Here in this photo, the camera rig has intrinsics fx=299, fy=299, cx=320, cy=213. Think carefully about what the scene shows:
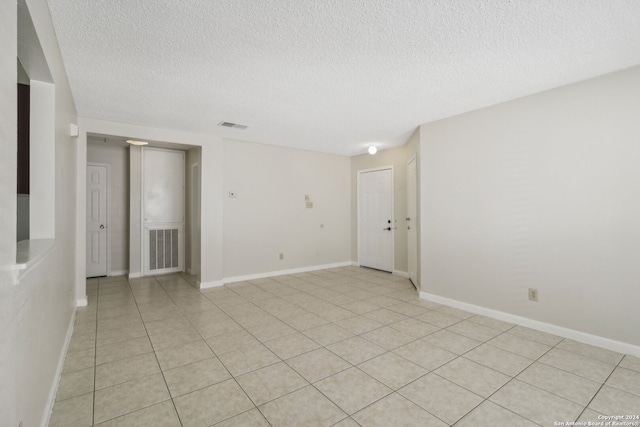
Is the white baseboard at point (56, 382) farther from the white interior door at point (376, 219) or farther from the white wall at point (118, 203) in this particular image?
the white interior door at point (376, 219)

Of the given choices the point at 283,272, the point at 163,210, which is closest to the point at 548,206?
the point at 283,272

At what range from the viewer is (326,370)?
2.37m

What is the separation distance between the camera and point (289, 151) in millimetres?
5883

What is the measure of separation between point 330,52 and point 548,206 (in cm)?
267

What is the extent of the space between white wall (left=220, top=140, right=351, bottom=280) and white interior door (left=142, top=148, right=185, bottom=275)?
53.8 inches

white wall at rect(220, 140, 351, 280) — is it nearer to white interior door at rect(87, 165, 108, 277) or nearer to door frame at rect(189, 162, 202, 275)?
door frame at rect(189, 162, 202, 275)

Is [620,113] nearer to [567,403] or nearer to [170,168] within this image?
[567,403]

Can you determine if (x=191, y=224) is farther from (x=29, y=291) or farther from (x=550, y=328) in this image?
(x=550, y=328)

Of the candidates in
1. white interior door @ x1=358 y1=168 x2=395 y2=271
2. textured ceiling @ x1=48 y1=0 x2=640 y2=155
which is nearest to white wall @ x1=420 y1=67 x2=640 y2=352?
textured ceiling @ x1=48 y1=0 x2=640 y2=155

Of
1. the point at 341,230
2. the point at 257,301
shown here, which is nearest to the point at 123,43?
the point at 257,301

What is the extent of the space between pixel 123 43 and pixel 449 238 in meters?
3.96

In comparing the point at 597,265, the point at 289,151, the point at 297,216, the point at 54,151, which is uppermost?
the point at 289,151

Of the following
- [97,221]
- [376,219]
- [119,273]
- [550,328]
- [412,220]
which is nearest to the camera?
[550,328]

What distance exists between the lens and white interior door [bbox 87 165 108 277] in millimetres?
5363
